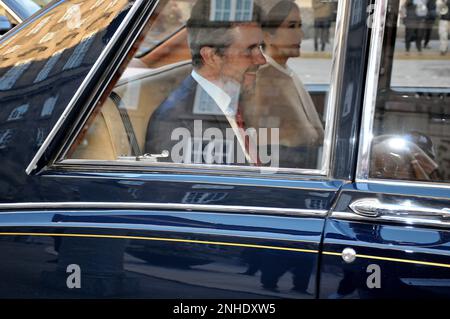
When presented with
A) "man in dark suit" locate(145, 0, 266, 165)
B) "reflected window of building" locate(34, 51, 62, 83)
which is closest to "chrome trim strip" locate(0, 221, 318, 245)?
"man in dark suit" locate(145, 0, 266, 165)

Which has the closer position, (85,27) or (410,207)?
(410,207)

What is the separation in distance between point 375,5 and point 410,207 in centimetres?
54

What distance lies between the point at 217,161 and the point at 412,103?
2.52 ft

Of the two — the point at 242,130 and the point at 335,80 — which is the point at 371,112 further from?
the point at 242,130

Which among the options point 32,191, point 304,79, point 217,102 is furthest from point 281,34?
point 32,191

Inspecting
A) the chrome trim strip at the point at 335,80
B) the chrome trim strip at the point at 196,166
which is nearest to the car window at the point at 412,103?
the chrome trim strip at the point at 335,80

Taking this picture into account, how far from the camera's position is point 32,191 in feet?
6.08

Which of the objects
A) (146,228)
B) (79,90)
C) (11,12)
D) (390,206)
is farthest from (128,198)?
(11,12)

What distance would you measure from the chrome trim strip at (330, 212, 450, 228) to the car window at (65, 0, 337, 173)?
0.68 ft

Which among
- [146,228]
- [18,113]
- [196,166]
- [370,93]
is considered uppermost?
[370,93]

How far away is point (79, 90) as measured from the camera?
6.23ft
